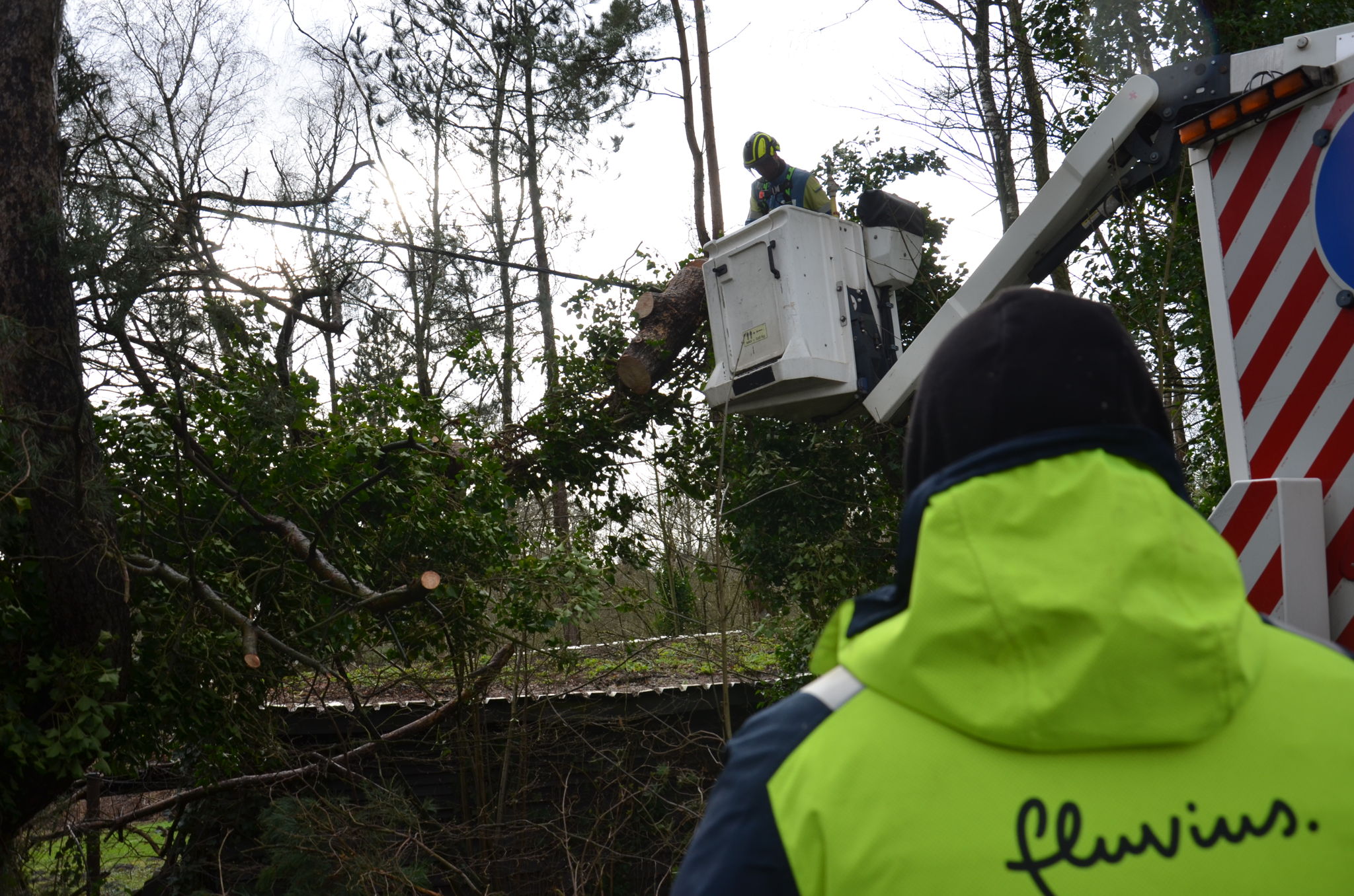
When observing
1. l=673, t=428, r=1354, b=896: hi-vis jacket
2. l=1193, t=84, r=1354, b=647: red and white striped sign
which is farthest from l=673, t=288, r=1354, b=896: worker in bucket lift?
l=1193, t=84, r=1354, b=647: red and white striped sign

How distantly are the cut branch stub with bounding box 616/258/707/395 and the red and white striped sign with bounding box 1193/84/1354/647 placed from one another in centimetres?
542

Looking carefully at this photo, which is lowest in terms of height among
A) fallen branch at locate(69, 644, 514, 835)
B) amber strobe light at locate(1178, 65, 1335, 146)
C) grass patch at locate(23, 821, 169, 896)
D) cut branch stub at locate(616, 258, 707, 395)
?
grass patch at locate(23, 821, 169, 896)

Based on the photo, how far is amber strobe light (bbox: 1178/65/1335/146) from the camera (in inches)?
99.2

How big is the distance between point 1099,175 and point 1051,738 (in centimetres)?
344

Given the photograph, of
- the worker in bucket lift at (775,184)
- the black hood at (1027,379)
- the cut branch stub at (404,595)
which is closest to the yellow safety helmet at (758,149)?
the worker in bucket lift at (775,184)

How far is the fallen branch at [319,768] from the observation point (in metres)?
5.88

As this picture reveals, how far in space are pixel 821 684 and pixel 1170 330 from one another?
6.78 metres

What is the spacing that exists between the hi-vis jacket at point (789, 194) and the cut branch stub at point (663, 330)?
200 cm

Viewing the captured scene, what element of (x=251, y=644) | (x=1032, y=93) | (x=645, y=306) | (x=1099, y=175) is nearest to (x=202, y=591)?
(x=251, y=644)

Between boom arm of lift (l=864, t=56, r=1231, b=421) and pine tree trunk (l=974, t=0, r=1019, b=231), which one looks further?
pine tree trunk (l=974, t=0, r=1019, b=231)

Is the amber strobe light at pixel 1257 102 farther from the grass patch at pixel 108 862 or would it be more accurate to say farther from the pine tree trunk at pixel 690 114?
the pine tree trunk at pixel 690 114

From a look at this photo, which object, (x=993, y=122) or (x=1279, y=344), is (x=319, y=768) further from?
(x=993, y=122)

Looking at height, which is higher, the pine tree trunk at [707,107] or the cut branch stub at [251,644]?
the pine tree trunk at [707,107]

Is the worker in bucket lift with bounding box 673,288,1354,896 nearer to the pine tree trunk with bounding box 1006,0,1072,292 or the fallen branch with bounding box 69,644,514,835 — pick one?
the fallen branch with bounding box 69,644,514,835
